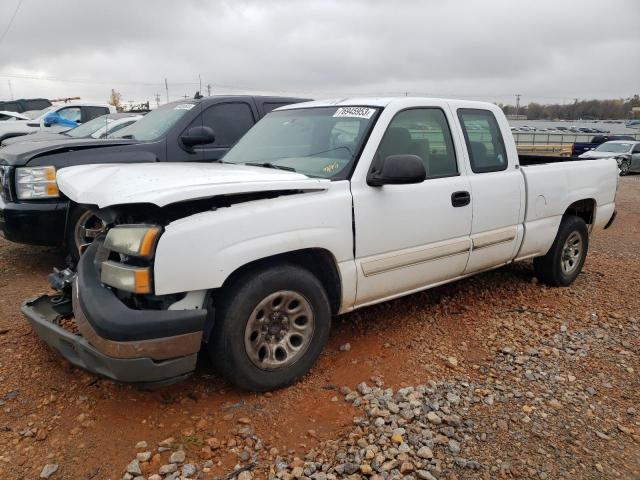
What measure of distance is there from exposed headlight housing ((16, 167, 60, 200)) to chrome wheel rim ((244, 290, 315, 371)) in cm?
305

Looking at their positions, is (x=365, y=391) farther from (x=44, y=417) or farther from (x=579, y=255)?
(x=579, y=255)

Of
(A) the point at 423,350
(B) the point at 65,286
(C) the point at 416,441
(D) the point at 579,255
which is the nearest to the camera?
(C) the point at 416,441

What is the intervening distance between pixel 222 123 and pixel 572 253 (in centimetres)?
422

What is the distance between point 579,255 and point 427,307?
1988 mm

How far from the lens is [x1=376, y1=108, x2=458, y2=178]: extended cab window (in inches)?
148

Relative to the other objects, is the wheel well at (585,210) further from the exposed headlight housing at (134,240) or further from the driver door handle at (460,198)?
the exposed headlight housing at (134,240)

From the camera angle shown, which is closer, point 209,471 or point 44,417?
point 209,471

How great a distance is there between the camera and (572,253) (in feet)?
17.7

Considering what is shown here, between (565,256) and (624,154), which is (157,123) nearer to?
(565,256)

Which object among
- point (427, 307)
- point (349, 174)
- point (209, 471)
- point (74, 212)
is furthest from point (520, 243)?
point (74, 212)

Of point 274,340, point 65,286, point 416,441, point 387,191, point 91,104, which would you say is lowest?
point 416,441

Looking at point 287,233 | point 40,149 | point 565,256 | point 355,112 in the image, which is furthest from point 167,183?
point 565,256

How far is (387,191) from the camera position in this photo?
11.6 feet

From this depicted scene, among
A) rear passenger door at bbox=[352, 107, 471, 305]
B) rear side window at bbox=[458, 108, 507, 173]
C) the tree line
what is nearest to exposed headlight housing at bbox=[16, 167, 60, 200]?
rear passenger door at bbox=[352, 107, 471, 305]
